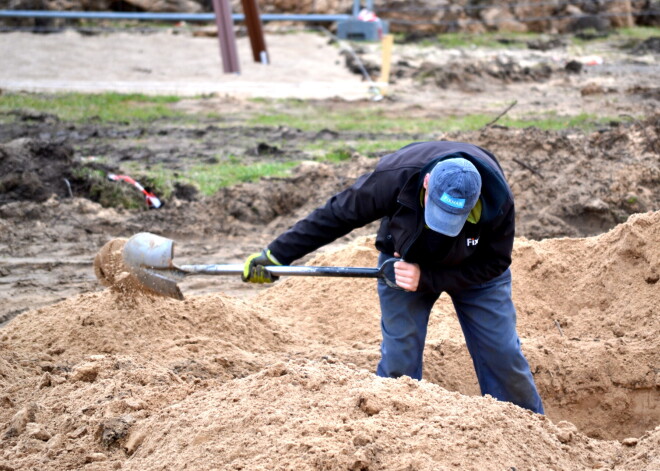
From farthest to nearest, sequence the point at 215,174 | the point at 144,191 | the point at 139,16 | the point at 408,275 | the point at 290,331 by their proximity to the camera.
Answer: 1. the point at 139,16
2. the point at 215,174
3. the point at 144,191
4. the point at 290,331
5. the point at 408,275

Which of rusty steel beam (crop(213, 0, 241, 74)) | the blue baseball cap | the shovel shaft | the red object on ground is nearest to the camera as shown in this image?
the blue baseball cap

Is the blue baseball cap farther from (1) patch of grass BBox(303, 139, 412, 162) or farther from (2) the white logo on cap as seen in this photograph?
(1) patch of grass BBox(303, 139, 412, 162)

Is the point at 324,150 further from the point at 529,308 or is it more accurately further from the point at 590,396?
the point at 590,396

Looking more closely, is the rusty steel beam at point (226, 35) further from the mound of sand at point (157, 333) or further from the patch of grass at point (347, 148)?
the mound of sand at point (157, 333)

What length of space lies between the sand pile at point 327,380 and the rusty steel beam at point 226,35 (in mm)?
8099

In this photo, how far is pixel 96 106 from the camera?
12.9m

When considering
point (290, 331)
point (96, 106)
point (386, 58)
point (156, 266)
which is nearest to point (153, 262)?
point (156, 266)

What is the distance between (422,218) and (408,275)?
0.31 m

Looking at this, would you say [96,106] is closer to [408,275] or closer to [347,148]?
[347,148]

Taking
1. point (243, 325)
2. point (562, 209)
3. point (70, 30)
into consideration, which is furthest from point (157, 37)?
point (243, 325)

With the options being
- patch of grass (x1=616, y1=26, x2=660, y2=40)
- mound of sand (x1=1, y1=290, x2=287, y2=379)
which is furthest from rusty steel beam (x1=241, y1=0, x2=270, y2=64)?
mound of sand (x1=1, y1=290, x2=287, y2=379)

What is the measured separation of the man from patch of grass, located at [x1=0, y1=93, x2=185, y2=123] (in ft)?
28.1

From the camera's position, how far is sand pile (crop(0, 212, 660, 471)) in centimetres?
331

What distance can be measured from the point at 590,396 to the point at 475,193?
2.15 m
